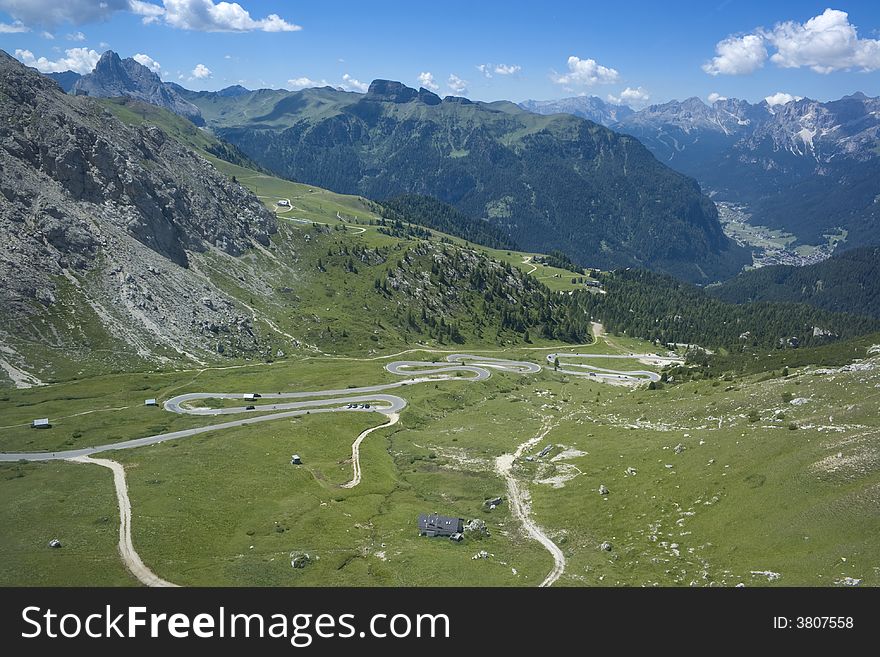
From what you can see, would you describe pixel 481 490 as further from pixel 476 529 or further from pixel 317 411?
pixel 317 411

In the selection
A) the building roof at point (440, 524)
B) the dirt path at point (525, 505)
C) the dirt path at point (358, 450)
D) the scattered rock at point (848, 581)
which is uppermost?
the scattered rock at point (848, 581)

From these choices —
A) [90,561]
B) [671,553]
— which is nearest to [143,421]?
→ [90,561]

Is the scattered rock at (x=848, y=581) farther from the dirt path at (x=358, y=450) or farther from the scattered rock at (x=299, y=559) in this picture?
the dirt path at (x=358, y=450)

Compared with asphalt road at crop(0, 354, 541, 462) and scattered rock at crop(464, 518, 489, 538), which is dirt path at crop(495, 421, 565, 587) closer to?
scattered rock at crop(464, 518, 489, 538)

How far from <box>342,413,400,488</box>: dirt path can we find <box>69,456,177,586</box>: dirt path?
32859 millimetres

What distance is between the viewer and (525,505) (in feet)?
299

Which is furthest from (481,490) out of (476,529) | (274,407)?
(274,407)

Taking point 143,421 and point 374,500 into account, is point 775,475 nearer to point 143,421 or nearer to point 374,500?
point 374,500

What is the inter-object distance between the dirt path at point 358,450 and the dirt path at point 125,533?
3286 cm

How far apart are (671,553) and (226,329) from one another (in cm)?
16711

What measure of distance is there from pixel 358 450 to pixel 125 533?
49.3m

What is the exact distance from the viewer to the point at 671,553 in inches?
2643

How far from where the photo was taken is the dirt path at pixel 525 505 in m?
68.6

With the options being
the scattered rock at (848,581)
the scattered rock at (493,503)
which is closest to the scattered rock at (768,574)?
the scattered rock at (848,581)
